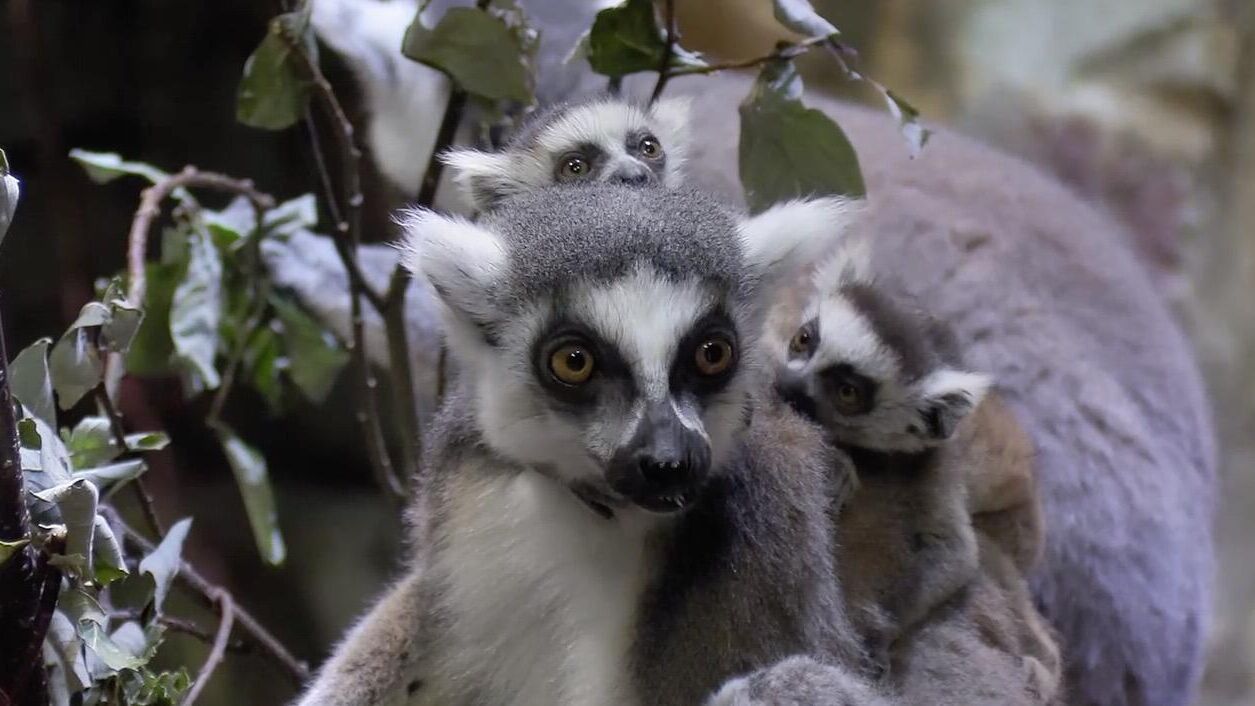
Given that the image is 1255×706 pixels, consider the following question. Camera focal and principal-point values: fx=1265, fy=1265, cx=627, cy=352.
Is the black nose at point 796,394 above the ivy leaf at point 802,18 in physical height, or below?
below

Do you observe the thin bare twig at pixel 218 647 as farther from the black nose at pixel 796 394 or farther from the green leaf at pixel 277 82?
the black nose at pixel 796 394

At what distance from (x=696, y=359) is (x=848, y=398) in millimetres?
688

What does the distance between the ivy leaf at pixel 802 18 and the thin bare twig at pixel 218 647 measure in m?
1.29

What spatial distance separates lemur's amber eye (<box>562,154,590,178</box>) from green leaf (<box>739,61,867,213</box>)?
262 mm

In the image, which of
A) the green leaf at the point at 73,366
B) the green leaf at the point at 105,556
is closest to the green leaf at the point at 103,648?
the green leaf at the point at 105,556

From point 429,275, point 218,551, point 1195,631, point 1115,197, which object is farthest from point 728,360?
point 1115,197

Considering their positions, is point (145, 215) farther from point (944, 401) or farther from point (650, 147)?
point (944, 401)

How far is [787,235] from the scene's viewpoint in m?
1.76

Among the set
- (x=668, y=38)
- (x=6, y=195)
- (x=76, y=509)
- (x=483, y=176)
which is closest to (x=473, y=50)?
(x=483, y=176)

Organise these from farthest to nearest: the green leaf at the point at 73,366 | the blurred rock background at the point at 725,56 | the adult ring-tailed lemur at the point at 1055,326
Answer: the blurred rock background at the point at 725,56 < the adult ring-tailed lemur at the point at 1055,326 < the green leaf at the point at 73,366

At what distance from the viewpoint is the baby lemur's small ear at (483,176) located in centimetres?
207

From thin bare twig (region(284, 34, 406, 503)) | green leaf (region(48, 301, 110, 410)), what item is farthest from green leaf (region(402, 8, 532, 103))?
green leaf (region(48, 301, 110, 410))

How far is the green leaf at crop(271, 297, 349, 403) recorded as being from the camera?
9.26ft

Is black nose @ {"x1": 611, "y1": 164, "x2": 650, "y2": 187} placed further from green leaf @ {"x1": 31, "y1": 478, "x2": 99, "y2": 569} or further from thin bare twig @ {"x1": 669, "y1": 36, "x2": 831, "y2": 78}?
green leaf @ {"x1": 31, "y1": 478, "x2": 99, "y2": 569}
